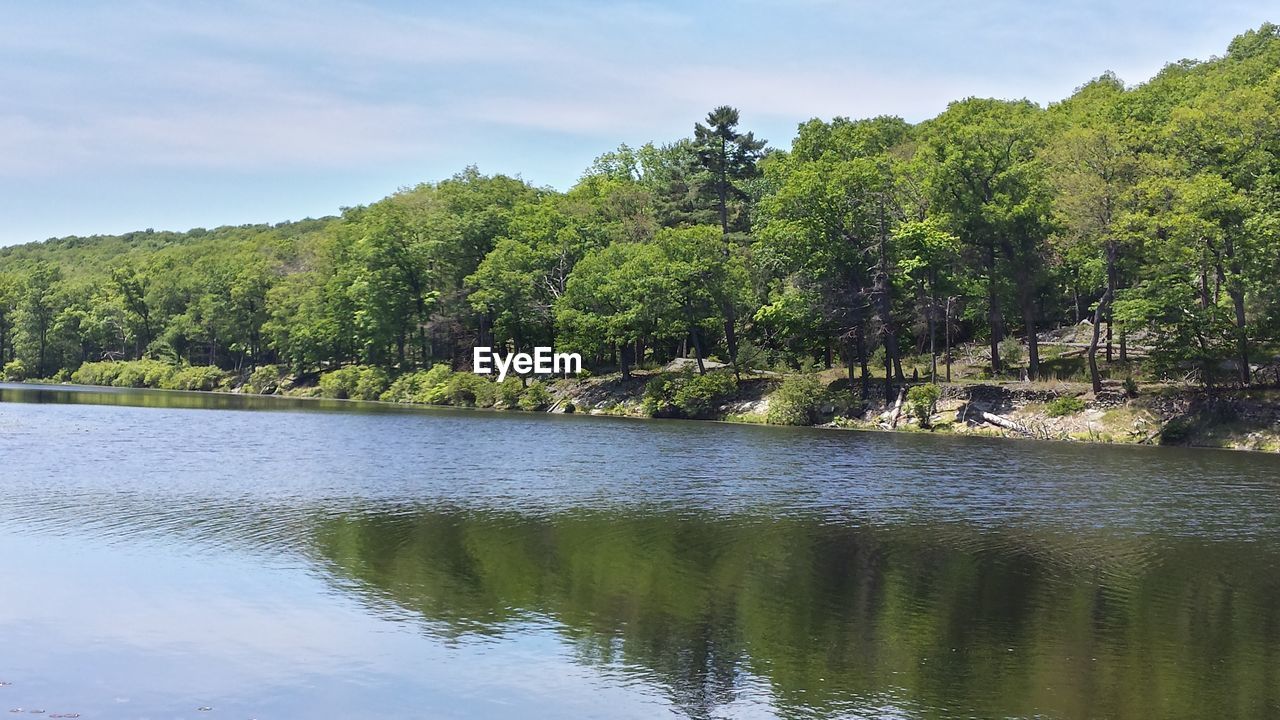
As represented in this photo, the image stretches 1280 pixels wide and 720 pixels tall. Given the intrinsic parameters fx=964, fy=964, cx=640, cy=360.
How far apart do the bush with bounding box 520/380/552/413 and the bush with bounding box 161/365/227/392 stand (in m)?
56.0

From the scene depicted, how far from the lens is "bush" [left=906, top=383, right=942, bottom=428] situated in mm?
57781

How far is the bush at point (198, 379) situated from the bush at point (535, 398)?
56.0m

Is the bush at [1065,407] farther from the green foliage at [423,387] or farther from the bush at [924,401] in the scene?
the green foliage at [423,387]

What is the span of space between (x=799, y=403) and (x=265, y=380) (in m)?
69.5

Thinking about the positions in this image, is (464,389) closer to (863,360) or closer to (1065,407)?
(863,360)

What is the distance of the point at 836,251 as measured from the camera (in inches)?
2483

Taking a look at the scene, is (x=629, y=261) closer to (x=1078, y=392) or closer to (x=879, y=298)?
(x=879, y=298)

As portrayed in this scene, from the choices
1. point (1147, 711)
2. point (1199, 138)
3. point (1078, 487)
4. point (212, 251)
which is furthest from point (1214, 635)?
point (212, 251)

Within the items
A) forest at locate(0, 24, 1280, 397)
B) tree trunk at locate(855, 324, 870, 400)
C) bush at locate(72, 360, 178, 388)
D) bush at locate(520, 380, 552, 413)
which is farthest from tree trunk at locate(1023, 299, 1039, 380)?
bush at locate(72, 360, 178, 388)

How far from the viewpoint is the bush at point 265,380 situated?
106 metres

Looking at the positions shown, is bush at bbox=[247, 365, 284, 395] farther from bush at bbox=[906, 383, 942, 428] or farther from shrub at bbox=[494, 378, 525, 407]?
bush at bbox=[906, 383, 942, 428]

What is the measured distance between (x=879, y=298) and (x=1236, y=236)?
2064cm

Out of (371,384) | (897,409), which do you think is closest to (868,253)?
(897,409)

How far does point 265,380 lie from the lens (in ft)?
353
